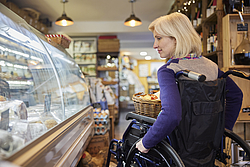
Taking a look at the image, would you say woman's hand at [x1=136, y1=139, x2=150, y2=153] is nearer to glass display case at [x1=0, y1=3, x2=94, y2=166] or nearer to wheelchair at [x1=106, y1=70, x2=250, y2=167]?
wheelchair at [x1=106, y1=70, x2=250, y2=167]

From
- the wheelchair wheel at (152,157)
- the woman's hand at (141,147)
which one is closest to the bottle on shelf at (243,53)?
the wheelchair wheel at (152,157)

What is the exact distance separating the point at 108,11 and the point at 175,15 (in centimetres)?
443

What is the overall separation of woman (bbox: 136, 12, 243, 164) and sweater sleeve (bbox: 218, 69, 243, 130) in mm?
178

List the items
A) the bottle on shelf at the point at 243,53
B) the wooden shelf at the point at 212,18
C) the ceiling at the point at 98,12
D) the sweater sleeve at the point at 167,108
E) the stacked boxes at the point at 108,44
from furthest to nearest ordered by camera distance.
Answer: the stacked boxes at the point at 108,44, the ceiling at the point at 98,12, the wooden shelf at the point at 212,18, the bottle on shelf at the point at 243,53, the sweater sleeve at the point at 167,108

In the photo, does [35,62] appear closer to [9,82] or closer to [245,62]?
[9,82]

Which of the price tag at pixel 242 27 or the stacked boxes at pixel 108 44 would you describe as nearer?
the price tag at pixel 242 27

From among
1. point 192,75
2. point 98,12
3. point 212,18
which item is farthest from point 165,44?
point 98,12

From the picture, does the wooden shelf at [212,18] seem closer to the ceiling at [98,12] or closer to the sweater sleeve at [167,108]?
the sweater sleeve at [167,108]

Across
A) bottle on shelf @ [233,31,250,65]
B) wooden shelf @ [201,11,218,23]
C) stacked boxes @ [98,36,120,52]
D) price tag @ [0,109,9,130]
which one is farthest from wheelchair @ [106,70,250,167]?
stacked boxes @ [98,36,120,52]

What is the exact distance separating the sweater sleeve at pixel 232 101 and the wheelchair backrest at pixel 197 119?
0.28 metres

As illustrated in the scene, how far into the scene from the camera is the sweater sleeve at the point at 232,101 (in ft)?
4.38

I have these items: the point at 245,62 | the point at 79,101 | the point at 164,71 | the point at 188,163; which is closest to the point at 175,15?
the point at 164,71

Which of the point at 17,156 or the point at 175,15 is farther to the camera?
the point at 175,15

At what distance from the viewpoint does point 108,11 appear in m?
5.21
